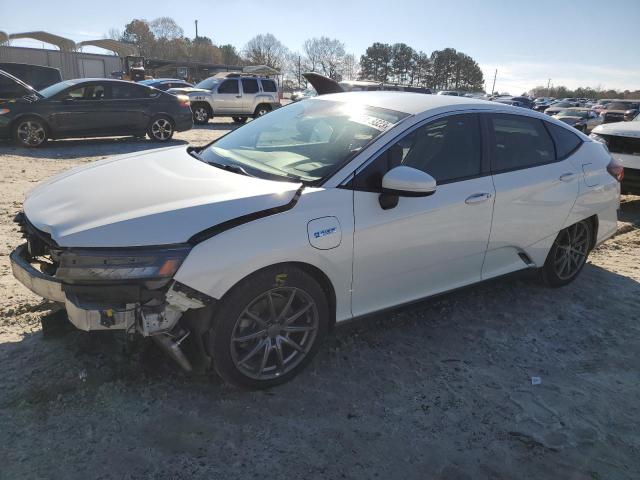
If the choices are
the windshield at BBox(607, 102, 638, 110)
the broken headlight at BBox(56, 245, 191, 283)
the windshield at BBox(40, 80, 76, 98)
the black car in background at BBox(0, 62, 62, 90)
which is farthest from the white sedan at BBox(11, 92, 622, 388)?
the windshield at BBox(607, 102, 638, 110)

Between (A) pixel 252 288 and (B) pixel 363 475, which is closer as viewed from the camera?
(B) pixel 363 475

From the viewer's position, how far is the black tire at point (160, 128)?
12477 mm

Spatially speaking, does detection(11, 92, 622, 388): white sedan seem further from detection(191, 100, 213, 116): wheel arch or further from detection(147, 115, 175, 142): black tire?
detection(191, 100, 213, 116): wheel arch

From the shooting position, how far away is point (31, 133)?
10680mm

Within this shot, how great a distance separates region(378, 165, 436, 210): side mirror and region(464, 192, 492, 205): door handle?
0.65 metres

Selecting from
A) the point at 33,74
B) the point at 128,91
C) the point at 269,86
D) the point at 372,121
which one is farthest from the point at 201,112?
the point at 372,121

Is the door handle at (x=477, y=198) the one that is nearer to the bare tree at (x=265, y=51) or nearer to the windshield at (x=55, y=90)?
the windshield at (x=55, y=90)

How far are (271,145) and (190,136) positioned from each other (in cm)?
1173

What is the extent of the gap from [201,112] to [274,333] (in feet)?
56.8

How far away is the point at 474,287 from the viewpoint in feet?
12.3

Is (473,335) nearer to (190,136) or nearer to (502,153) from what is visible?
(502,153)

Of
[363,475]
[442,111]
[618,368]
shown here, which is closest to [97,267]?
[363,475]

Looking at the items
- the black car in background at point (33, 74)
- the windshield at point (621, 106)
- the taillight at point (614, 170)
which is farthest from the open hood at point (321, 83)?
the windshield at point (621, 106)

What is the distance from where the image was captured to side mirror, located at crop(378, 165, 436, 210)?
2809 mm
